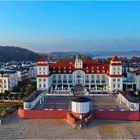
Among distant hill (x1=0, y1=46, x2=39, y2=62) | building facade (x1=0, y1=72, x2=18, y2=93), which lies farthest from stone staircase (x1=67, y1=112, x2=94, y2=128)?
distant hill (x1=0, y1=46, x2=39, y2=62)

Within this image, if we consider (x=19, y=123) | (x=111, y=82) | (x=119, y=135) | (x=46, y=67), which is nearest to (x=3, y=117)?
(x=19, y=123)

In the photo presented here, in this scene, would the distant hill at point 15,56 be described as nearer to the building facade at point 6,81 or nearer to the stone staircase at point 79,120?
the building facade at point 6,81

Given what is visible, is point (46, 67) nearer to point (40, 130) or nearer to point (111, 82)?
point (111, 82)

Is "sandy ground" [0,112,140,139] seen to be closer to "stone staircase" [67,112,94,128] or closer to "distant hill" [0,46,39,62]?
"stone staircase" [67,112,94,128]

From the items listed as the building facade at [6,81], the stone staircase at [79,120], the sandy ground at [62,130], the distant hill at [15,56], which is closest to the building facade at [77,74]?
the building facade at [6,81]

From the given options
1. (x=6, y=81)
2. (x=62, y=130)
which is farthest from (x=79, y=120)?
(x=6, y=81)

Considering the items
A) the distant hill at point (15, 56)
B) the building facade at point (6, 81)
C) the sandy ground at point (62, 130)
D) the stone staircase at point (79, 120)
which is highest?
the distant hill at point (15, 56)

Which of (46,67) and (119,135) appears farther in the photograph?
(46,67)

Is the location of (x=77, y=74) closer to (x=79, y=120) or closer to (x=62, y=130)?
(x=79, y=120)
